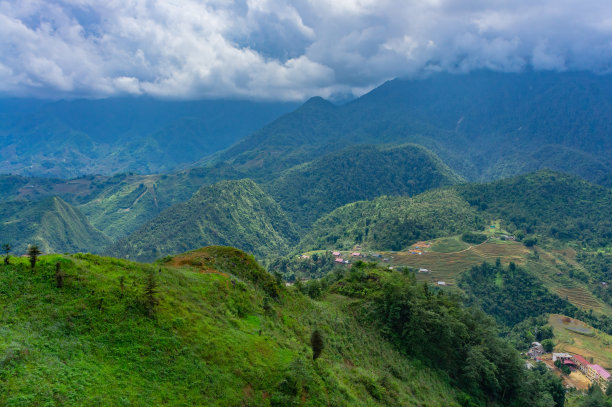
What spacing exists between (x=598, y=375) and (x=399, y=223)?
290 ft

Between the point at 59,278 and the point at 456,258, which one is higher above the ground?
the point at 59,278

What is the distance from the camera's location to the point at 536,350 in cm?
7719

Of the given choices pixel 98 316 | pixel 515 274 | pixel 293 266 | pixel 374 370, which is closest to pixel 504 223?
pixel 515 274

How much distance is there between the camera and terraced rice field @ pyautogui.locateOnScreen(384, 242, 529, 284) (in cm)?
11325

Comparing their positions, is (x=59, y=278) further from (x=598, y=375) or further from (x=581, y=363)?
(x=581, y=363)

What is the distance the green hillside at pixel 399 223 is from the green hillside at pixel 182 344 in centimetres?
10767

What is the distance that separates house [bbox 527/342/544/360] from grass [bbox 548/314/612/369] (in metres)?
4.32

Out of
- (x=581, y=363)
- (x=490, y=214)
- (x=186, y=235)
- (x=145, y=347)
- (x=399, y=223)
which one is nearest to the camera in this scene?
(x=145, y=347)

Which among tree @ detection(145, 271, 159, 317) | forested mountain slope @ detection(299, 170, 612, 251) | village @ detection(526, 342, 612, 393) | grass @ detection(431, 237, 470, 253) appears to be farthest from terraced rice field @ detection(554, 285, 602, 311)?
tree @ detection(145, 271, 159, 317)

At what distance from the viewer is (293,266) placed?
13738cm

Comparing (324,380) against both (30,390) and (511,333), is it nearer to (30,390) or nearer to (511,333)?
(30,390)

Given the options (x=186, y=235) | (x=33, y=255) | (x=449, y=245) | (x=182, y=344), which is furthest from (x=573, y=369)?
(x=186, y=235)

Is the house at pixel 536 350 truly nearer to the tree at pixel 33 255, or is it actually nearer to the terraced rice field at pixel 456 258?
the terraced rice field at pixel 456 258

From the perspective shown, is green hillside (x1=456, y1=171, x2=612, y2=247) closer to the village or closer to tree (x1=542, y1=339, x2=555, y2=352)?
tree (x1=542, y1=339, x2=555, y2=352)
